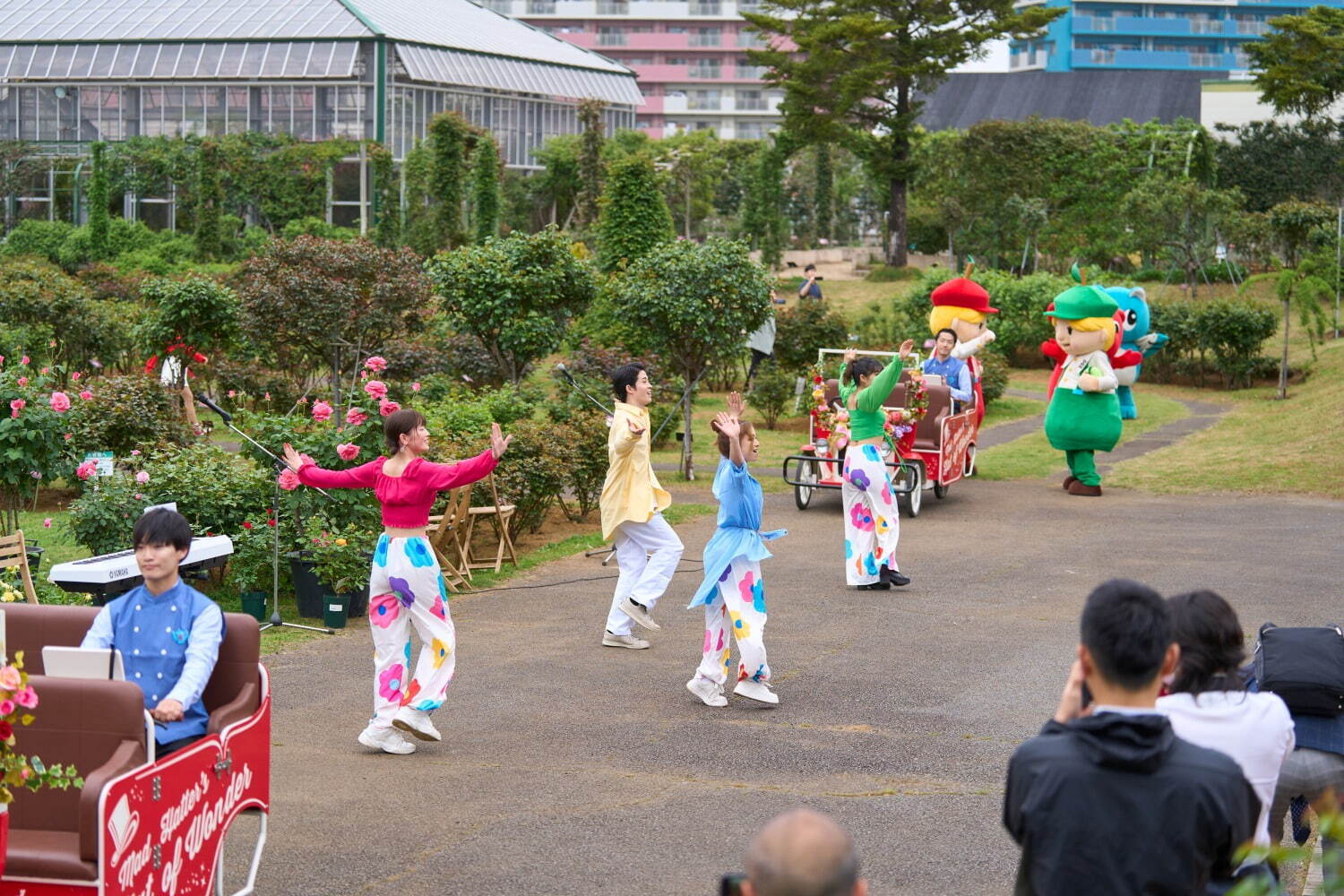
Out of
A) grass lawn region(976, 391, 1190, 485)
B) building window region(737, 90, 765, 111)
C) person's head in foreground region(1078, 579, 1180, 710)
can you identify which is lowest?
grass lawn region(976, 391, 1190, 485)

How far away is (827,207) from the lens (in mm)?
55406

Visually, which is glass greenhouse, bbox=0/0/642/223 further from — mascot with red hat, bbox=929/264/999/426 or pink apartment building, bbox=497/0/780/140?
pink apartment building, bbox=497/0/780/140

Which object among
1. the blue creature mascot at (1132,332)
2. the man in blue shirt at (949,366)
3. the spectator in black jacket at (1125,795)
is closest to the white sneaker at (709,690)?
the spectator in black jacket at (1125,795)

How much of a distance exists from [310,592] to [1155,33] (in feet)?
312

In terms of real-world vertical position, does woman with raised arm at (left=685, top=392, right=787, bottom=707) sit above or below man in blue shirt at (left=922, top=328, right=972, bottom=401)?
below

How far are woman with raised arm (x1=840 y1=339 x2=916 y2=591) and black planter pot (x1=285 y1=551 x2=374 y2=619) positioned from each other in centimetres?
350

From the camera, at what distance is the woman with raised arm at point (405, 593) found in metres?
7.20

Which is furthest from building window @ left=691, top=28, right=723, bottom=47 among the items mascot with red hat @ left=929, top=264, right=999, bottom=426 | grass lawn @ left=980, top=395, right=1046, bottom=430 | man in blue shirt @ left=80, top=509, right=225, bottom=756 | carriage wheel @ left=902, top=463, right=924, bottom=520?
man in blue shirt @ left=80, top=509, right=225, bottom=756

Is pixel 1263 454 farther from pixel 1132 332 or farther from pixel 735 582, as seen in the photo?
pixel 735 582

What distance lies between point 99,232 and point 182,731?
41.4 metres

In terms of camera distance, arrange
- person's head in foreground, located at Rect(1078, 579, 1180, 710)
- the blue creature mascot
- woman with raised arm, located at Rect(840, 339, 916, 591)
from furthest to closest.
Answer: the blue creature mascot
woman with raised arm, located at Rect(840, 339, 916, 591)
person's head in foreground, located at Rect(1078, 579, 1180, 710)

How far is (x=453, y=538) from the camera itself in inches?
470

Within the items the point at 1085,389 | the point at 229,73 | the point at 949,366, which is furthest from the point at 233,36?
the point at 1085,389

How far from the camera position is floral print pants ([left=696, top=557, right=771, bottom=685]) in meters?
8.04
